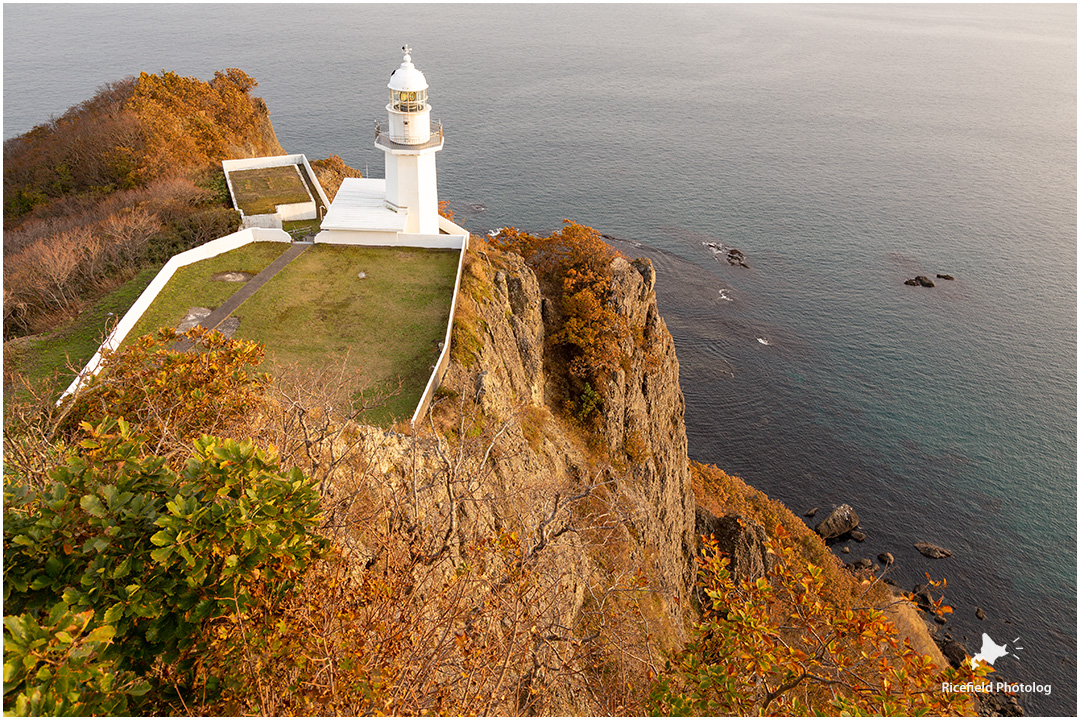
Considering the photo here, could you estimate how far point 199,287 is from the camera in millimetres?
31078

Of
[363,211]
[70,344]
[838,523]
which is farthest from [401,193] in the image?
[838,523]

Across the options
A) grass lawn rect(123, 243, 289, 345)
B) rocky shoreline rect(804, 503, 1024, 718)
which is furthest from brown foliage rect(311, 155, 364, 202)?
rocky shoreline rect(804, 503, 1024, 718)

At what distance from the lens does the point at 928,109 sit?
5007 inches

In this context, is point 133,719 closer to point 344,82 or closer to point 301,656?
point 301,656

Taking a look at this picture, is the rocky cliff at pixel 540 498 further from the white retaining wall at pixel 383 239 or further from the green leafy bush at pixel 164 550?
the green leafy bush at pixel 164 550

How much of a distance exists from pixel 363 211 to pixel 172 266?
10299mm

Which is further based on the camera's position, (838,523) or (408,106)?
(838,523)

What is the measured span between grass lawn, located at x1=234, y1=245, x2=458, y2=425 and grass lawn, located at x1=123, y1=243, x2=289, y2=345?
173 cm

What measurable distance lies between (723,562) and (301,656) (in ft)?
25.0

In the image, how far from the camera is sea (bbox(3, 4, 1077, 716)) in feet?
→ 176

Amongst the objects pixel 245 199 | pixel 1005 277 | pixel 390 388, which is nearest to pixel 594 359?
pixel 390 388

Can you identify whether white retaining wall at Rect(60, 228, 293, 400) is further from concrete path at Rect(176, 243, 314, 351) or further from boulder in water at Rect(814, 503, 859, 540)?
boulder in water at Rect(814, 503, 859, 540)

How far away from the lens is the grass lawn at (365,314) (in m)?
26.0

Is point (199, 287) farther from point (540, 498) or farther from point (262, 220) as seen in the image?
point (540, 498)
